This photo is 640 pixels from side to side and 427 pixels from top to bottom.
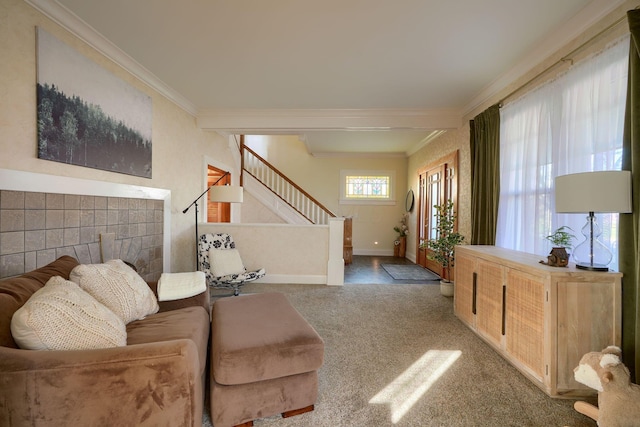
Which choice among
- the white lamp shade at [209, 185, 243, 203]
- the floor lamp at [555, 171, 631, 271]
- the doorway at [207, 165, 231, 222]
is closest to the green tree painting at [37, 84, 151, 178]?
the white lamp shade at [209, 185, 243, 203]

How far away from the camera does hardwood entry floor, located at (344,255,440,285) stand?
4.75m

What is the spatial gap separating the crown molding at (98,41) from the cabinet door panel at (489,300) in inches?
161

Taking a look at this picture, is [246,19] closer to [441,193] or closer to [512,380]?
[512,380]

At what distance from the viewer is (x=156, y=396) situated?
3.67ft

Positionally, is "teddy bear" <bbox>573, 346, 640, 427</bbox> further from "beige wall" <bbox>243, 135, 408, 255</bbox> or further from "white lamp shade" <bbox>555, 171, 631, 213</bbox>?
"beige wall" <bbox>243, 135, 408, 255</bbox>

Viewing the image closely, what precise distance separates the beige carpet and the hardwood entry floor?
1.39m

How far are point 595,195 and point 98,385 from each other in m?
2.71

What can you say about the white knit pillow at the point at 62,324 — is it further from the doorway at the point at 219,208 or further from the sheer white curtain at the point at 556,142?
the doorway at the point at 219,208

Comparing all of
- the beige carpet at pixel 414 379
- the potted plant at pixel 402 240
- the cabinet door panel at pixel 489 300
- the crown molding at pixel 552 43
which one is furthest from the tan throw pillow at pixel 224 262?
the potted plant at pixel 402 240

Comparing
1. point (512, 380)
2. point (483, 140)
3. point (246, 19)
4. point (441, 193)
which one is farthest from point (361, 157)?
point (512, 380)

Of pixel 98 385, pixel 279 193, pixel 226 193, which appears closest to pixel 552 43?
pixel 98 385

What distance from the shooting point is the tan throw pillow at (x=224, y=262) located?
384cm

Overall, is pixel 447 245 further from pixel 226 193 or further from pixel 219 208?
pixel 219 208

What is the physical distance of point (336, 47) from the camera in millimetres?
2596
